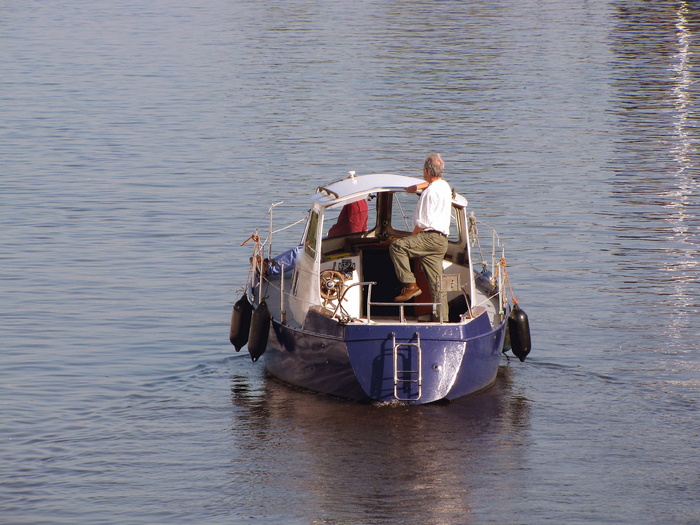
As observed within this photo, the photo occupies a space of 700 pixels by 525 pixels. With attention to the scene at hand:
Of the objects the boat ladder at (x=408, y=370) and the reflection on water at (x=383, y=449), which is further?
the boat ladder at (x=408, y=370)

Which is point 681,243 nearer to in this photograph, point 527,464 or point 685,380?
point 685,380

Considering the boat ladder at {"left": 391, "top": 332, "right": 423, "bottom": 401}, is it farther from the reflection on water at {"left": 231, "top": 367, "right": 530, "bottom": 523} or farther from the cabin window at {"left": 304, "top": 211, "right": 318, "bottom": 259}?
the cabin window at {"left": 304, "top": 211, "right": 318, "bottom": 259}

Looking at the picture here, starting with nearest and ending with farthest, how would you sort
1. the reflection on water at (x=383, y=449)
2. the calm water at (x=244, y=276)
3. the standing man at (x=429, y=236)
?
1. the reflection on water at (x=383, y=449)
2. the calm water at (x=244, y=276)
3. the standing man at (x=429, y=236)

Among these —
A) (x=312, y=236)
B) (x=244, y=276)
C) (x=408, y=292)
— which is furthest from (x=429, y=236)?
(x=244, y=276)

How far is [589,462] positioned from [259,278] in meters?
6.46

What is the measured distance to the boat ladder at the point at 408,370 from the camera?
1512cm

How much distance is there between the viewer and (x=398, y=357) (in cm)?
1520

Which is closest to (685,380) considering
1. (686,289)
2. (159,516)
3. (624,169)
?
(686,289)

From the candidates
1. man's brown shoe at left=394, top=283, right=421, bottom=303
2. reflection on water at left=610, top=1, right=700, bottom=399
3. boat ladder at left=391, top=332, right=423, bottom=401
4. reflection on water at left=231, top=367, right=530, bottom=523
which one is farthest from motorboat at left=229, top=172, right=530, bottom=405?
reflection on water at left=610, top=1, right=700, bottom=399

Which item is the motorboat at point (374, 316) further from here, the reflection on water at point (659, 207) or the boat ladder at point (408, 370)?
the reflection on water at point (659, 207)

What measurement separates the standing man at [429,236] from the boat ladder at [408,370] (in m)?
0.93

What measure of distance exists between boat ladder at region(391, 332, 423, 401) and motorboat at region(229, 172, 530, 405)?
14mm

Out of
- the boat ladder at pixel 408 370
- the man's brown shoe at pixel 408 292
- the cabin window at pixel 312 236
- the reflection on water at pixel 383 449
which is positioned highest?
the cabin window at pixel 312 236

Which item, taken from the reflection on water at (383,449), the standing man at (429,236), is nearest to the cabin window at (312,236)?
the standing man at (429,236)
